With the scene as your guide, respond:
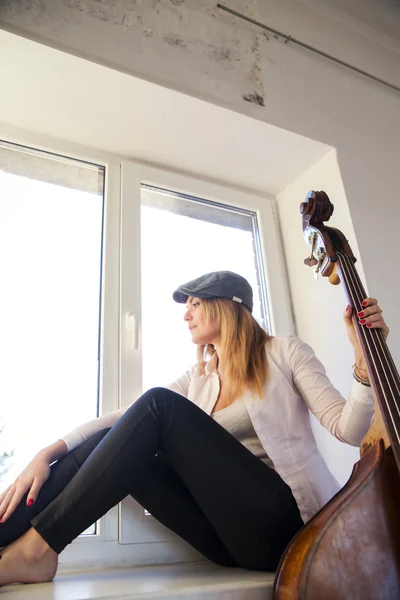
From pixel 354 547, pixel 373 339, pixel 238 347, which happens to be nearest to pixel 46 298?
pixel 238 347

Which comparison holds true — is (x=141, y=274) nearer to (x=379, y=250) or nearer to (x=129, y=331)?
(x=129, y=331)

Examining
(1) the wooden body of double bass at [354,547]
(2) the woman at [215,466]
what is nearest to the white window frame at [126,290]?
(2) the woman at [215,466]

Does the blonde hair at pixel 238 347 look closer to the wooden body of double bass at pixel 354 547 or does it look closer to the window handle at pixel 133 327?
the window handle at pixel 133 327

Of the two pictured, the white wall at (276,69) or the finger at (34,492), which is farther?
the white wall at (276,69)

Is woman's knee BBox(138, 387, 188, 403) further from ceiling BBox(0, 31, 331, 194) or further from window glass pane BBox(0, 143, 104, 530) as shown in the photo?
ceiling BBox(0, 31, 331, 194)

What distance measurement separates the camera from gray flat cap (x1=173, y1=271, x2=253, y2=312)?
1.32 m

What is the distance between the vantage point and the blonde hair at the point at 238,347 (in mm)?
1178

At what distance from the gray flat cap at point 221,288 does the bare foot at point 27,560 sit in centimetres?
69

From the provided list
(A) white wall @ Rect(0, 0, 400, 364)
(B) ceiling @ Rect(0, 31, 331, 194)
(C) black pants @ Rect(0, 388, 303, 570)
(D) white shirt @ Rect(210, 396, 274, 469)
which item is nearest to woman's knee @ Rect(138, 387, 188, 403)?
(C) black pants @ Rect(0, 388, 303, 570)

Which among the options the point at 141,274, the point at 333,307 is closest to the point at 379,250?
the point at 333,307

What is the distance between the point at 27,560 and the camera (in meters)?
0.84

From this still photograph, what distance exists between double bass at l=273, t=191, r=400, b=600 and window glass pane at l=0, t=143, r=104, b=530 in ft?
2.41

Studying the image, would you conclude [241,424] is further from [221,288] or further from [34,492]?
[34,492]

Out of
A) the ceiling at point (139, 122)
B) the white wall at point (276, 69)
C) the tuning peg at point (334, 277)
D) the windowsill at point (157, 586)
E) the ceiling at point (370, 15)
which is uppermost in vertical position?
the ceiling at point (370, 15)
